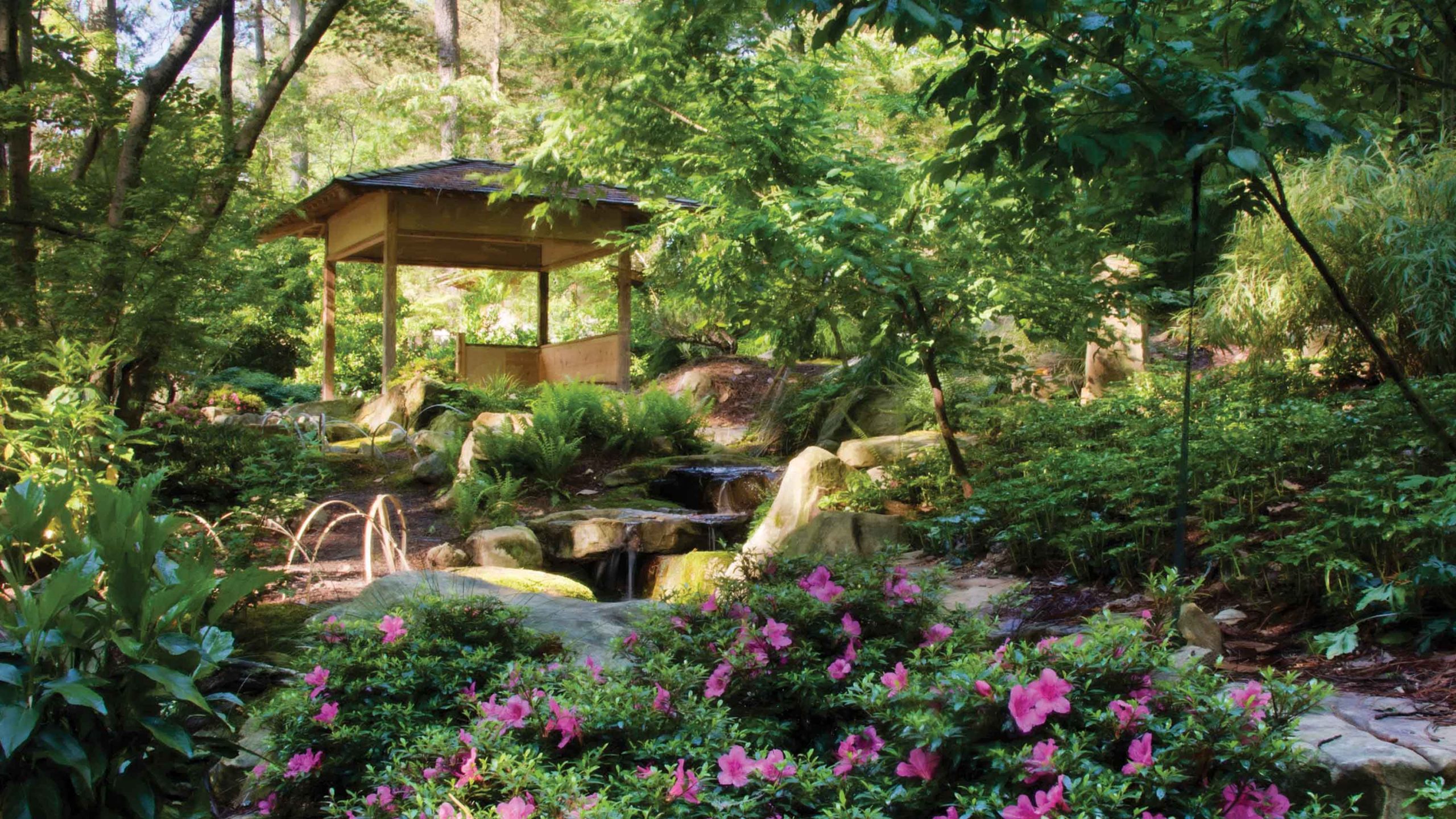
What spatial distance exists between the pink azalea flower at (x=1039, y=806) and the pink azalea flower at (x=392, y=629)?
161cm

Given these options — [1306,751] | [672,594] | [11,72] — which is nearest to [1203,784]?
[1306,751]

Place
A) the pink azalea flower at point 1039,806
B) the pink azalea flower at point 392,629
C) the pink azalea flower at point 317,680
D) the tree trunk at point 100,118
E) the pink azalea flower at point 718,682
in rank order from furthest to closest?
the tree trunk at point 100,118, the pink azalea flower at point 392,629, the pink azalea flower at point 317,680, the pink azalea flower at point 718,682, the pink azalea flower at point 1039,806

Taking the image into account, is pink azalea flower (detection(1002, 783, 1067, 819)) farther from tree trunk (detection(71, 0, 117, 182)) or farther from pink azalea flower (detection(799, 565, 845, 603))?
tree trunk (detection(71, 0, 117, 182))

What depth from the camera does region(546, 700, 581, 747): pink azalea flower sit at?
1.86 metres

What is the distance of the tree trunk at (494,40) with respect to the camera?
2138cm

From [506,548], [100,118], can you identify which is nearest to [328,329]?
[100,118]

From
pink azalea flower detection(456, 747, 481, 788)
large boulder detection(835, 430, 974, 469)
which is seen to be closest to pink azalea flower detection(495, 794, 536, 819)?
pink azalea flower detection(456, 747, 481, 788)

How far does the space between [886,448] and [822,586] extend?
13.8 feet

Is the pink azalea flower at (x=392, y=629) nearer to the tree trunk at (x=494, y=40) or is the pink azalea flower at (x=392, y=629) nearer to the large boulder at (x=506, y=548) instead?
the large boulder at (x=506, y=548)

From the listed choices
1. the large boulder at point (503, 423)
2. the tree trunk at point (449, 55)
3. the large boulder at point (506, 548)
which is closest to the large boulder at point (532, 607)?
the large boulder at point (506, 548)

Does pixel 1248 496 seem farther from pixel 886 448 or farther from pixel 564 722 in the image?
pixel 564 722

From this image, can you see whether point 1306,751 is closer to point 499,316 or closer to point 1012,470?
point 1012,470

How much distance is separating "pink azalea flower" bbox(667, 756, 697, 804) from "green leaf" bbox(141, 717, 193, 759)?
2.83ft

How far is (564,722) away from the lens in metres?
1.86
